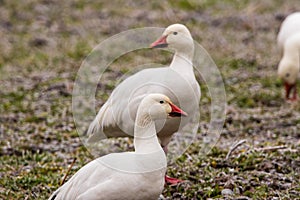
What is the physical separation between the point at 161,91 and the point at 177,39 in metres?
0.79

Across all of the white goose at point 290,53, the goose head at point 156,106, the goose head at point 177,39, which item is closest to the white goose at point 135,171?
the goose head at point 156,106

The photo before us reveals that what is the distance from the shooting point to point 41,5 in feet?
52.8

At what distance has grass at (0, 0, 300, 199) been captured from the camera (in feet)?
23.8

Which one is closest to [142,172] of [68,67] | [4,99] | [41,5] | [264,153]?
[264,153]

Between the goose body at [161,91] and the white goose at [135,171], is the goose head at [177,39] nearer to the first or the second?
the goose body at [161,91]

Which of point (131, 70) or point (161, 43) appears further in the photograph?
point (131, 70)

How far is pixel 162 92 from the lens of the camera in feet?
22.8

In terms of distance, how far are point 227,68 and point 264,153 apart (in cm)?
482

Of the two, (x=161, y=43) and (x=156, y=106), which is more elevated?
(x=161, y=43)

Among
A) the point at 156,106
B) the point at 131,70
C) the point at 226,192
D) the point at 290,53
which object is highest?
the point at 290,53

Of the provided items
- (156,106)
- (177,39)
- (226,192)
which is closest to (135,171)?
(156,106)

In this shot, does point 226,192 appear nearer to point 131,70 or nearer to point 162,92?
point 162,92

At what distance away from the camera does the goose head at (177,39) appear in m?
7.42

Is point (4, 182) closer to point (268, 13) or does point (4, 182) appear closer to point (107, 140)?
point (107, 140)
